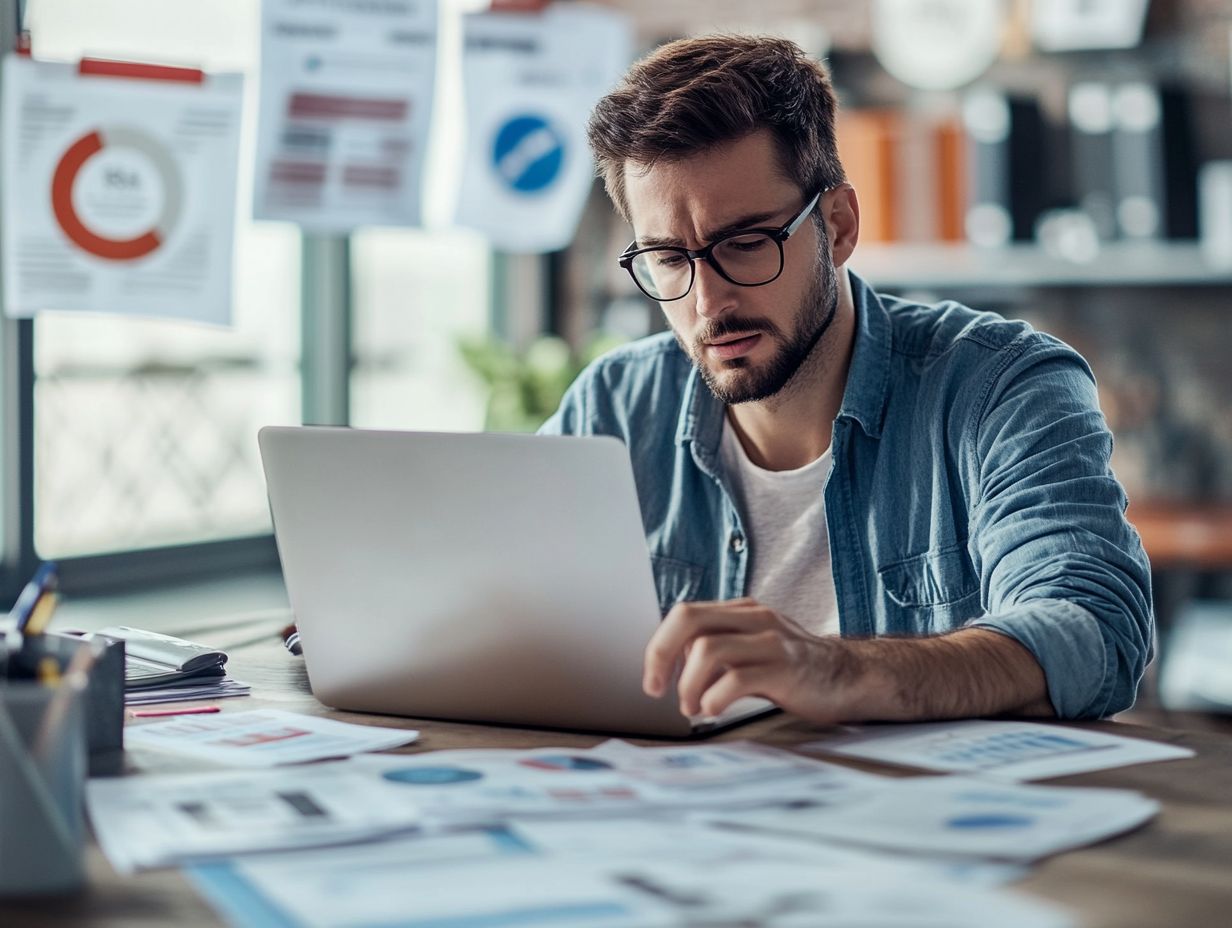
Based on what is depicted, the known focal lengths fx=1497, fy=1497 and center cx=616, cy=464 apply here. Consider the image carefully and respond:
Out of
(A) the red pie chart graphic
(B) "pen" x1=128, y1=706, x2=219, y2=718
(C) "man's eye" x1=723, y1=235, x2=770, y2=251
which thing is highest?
(A) the red pie chart graphic

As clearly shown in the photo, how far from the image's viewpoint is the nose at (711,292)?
1570 millimetres

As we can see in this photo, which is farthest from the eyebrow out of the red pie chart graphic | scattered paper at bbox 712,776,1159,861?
the red pie chart graphic

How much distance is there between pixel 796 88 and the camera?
1.65m

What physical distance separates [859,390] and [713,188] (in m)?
0.28

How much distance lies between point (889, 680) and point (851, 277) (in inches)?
30.9

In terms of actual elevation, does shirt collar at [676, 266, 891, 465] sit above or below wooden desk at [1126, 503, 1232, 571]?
above

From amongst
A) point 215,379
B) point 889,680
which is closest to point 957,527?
point 889,680

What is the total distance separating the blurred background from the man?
176 centimetres

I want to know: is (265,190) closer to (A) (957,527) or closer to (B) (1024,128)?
(A) (957,527)

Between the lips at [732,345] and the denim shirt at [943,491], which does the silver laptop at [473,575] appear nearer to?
the denim shirt at [943,491]

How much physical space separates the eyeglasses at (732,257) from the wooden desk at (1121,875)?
2.00 feet

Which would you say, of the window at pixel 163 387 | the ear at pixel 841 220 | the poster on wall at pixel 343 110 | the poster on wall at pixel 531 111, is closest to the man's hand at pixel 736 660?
the ear at pixel 841 220

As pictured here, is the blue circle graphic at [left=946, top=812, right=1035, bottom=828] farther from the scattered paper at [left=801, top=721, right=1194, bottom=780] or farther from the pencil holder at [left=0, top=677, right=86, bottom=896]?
the pencil holder at [left=0, top=677, right=86, bottom=896]

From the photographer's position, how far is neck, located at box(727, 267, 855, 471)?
172cm
